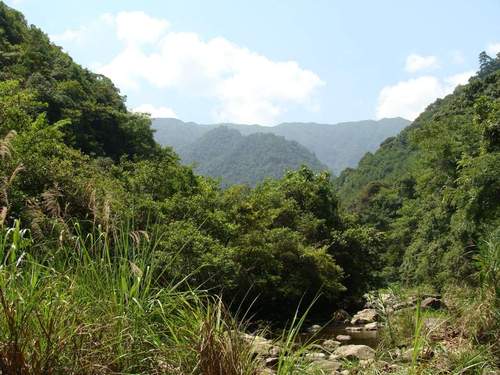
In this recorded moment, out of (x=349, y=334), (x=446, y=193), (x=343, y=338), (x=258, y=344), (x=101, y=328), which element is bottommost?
(x=349, y=334)

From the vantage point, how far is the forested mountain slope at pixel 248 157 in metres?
126

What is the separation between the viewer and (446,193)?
18391 mm

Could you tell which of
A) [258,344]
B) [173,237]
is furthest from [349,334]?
[258,344]

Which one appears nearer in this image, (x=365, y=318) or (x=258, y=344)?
(x=258, y=344)

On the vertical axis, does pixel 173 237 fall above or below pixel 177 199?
below

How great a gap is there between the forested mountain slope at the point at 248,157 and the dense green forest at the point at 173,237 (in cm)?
7324

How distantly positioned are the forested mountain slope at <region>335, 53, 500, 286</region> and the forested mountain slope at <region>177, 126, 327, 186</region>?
2642 inches

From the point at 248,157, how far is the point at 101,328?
13857 centimetres

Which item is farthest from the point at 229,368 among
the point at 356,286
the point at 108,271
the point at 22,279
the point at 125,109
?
the point at 125,109

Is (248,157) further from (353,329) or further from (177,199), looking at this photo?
(353,329)

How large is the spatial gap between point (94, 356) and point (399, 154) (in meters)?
59.0

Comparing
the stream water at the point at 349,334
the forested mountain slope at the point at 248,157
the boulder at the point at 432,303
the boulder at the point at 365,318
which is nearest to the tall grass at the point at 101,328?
the stream water at the point at 349,334

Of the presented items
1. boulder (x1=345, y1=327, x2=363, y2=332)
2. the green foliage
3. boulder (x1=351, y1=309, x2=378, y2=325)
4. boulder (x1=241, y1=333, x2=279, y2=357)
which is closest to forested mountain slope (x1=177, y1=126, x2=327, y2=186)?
the green foliage

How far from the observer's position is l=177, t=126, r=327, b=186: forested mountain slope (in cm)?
12594
